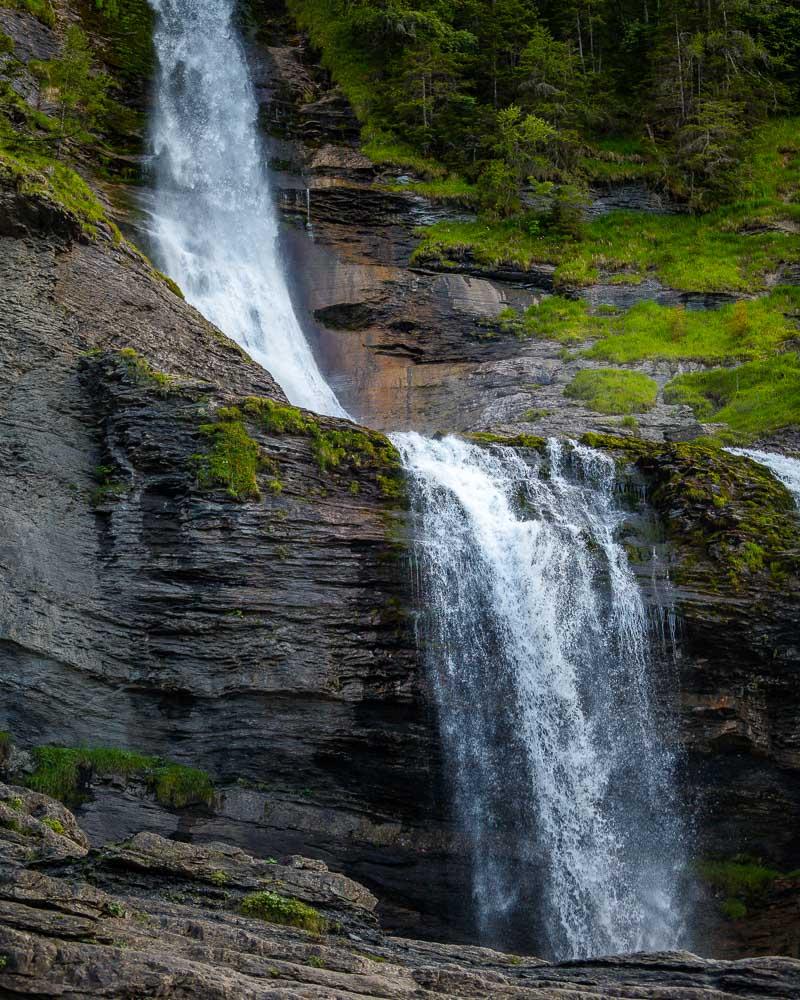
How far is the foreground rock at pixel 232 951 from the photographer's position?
8.22 metres

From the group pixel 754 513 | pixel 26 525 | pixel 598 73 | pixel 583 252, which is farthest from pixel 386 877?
pixel 598 73

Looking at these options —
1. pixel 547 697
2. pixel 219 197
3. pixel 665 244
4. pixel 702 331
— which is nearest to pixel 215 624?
pixel 547 697

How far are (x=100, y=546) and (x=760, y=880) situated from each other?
1394 centimetres

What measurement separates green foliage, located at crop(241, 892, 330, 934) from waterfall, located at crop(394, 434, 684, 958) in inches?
263

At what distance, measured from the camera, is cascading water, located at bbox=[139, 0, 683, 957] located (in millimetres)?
17703

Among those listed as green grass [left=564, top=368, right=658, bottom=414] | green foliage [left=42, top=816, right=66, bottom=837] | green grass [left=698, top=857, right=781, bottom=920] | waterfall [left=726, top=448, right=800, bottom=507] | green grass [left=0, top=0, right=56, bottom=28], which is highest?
green grass [left=0, top=0, right=56, bottom=28]

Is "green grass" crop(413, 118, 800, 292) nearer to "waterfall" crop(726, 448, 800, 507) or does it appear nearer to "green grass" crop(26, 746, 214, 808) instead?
"waterfall" crop(726, 448, 800, 507)

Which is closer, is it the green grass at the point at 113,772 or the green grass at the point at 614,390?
the green grass at the point at 113,772

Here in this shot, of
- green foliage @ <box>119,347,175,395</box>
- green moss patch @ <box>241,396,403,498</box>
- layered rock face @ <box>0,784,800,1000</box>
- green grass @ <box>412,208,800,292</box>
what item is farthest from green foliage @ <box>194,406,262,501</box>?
green grass @ <box>412,208,800,292</box>

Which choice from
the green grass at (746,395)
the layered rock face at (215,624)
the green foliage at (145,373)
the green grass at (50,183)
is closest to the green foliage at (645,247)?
the green grass at (746,395)

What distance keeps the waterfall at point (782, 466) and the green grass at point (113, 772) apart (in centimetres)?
1380

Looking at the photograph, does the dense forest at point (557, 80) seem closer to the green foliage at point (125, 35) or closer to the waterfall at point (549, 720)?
the green foliage at point (125, 35)

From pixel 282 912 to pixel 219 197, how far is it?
2753cm

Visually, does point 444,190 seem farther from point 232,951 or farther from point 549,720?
point 232,951
